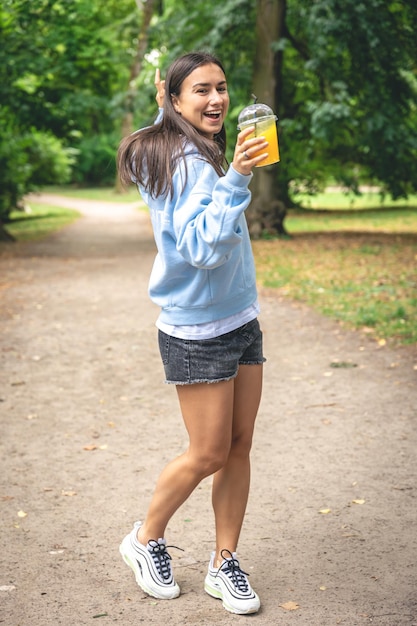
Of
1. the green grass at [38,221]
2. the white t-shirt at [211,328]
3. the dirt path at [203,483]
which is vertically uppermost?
the white t-shirt at [211,328]

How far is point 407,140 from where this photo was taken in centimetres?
1519

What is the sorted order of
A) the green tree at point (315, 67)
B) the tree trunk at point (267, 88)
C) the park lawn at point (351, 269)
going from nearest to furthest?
the park lawn at point (351, 269)
the green tree at point (315, 67)
the tree trunk at point (267, 88)

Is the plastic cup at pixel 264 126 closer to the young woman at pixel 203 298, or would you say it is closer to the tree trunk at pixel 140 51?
the young woman at pixel 203 298

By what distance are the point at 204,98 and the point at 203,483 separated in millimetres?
2434

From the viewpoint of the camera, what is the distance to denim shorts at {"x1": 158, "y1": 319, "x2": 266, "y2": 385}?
2.85 m

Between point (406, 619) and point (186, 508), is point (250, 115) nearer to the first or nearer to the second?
point (406, 619)

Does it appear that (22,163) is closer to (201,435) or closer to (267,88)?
(267,88)

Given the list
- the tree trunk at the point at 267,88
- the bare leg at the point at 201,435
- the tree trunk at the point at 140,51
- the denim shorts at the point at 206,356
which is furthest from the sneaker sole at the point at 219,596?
the tree trunk at the point at 267,88

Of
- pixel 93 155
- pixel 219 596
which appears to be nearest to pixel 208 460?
pixel 219 596

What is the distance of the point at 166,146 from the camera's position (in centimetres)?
268

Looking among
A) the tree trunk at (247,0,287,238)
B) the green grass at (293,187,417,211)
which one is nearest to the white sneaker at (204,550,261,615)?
the tree trunk at (247,0,287,238)

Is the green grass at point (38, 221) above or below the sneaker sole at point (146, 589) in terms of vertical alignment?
below

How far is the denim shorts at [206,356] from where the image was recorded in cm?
285

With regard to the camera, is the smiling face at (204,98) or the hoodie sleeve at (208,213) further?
the smiling face at (204,98)
